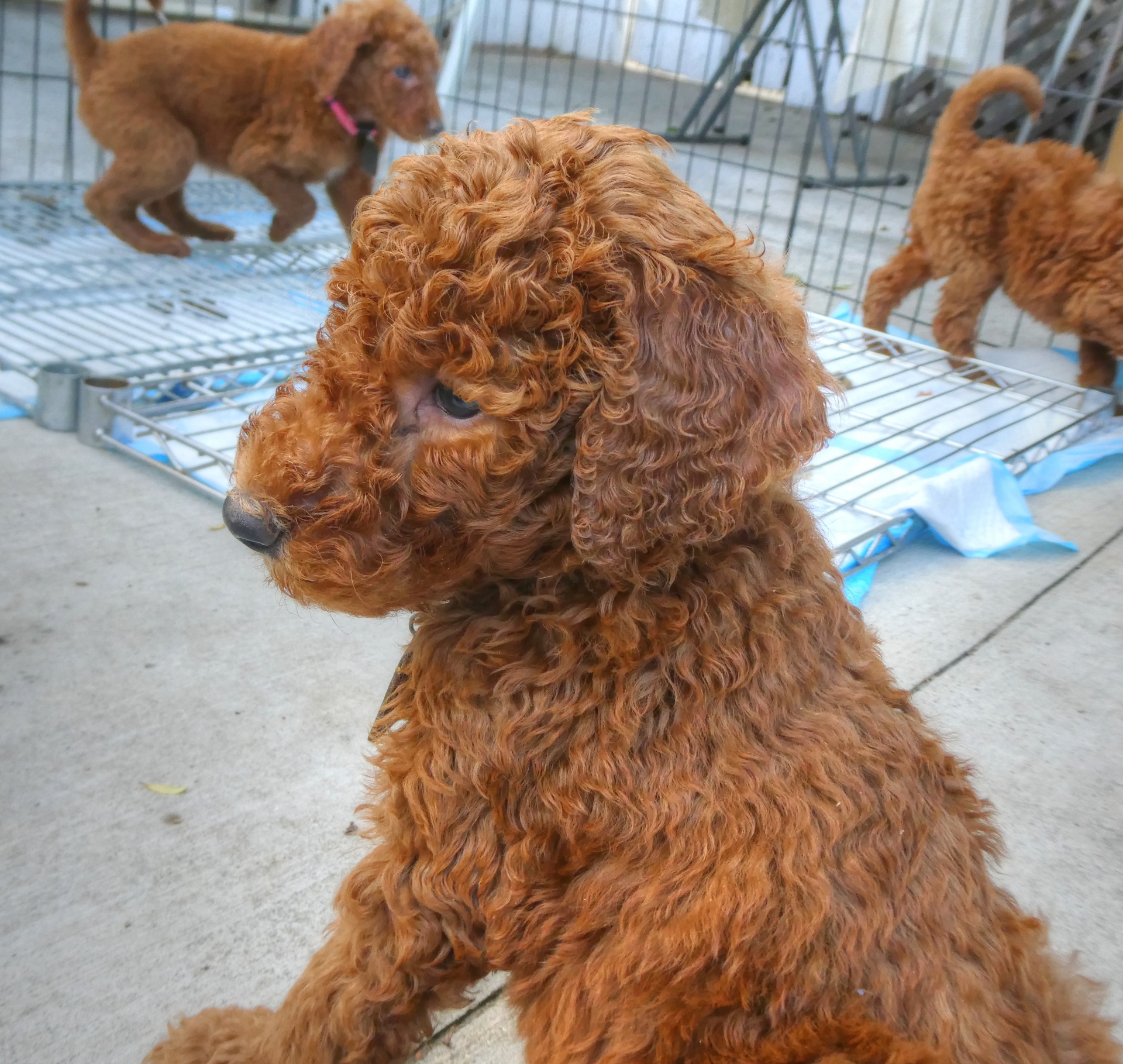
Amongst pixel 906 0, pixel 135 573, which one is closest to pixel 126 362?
pixel 135 573

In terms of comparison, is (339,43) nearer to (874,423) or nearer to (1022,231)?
(874,423)

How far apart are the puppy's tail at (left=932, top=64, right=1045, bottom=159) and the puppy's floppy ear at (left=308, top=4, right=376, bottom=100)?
305 cm

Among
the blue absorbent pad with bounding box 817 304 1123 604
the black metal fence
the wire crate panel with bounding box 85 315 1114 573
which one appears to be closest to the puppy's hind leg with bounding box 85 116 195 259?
the black metal fence

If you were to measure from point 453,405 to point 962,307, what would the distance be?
16.1 feet

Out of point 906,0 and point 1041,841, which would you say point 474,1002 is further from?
point 906,0

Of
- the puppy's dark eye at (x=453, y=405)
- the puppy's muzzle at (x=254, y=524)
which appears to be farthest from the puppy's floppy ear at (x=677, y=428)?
the puppy's muzzle at (x=254, y=524)

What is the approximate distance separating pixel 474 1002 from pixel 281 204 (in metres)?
4.71

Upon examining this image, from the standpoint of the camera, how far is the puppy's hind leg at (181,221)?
5.76 m

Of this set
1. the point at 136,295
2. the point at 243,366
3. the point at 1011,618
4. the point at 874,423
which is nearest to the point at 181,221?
the point at 136,295

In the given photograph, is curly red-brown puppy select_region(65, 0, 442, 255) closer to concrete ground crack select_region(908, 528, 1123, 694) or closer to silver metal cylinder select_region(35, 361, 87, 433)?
silver metal cylinder select_region(35, 361, 87, 433)

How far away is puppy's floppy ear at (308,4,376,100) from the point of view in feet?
17.6

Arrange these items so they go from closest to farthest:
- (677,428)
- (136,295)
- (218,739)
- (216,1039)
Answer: (677,428), (216,1039), (218,739), (136,295)

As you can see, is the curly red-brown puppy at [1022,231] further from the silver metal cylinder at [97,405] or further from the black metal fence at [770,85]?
the silver metal cylinder at [97,405]

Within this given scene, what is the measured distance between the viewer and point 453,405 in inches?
55.0
